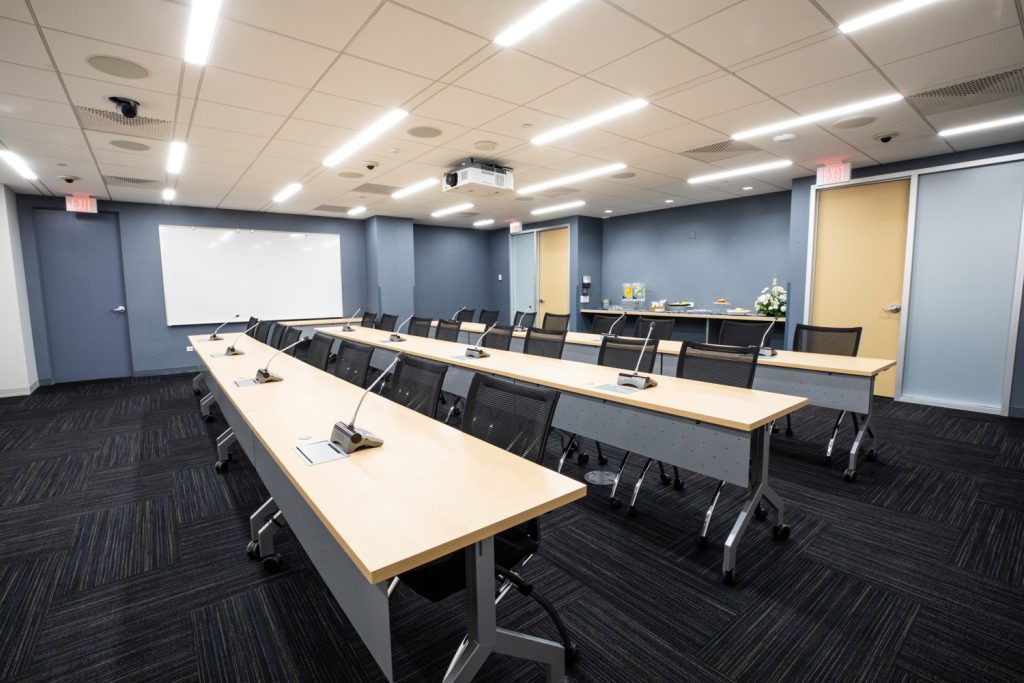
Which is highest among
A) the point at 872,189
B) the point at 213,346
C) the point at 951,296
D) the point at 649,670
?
the point at 872,189

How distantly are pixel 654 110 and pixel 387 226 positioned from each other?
21.1 feet

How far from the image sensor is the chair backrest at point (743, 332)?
12.6 ft

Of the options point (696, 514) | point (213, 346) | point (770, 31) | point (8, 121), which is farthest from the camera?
point (213, 346)

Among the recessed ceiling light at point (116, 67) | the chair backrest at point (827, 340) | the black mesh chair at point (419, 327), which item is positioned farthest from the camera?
the black mesh chair at point (419, 327)

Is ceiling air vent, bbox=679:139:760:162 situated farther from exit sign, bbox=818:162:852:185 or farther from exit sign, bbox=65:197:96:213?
exit sign, bbox=65:197:96:213

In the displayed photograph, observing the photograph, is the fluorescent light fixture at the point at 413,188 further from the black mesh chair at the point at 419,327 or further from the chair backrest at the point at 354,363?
the chair backrest at the point at 354,363

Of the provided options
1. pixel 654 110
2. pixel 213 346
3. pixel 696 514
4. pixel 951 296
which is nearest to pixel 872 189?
pixel 951 296

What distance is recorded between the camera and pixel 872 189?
536 cm

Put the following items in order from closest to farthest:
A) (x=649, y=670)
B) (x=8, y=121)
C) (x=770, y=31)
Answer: (x=649, y=670) < (x=770, y=31) < (x=8, y=121)

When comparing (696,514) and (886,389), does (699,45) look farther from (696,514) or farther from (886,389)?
(886,389)

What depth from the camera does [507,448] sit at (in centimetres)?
190

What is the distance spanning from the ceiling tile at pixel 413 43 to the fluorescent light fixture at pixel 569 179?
2896 mm

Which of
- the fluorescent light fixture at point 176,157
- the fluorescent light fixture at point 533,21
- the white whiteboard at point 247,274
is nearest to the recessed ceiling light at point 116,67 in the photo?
the fluorescent light fixture at point 176,157

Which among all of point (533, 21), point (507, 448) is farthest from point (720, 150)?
point (507, 448)
